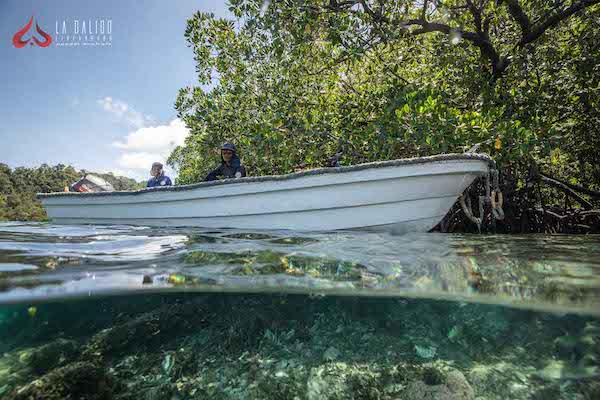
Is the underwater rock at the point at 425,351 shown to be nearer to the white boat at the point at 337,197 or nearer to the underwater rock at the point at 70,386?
the underwater rock at the point at 70,386

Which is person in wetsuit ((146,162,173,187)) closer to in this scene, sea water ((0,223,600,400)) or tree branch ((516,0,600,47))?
sea water ((0,223,600,400))

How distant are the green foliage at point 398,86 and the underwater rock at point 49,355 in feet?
16.2

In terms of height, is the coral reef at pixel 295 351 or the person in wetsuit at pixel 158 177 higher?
the person in wetsuit at pixel 158 177

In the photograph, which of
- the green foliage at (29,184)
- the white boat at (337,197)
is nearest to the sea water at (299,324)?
the white boat at (337,197)

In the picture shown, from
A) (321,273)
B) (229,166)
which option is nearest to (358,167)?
(321,273)

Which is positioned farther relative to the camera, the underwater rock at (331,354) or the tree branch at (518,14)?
the tree branch at (518,14)

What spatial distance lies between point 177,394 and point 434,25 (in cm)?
753

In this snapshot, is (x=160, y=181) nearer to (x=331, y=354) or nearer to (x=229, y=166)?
(x=229, y=166)

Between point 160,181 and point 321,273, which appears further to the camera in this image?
point 160,181

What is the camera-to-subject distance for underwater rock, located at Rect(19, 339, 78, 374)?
2082mm

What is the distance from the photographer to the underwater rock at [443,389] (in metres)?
1.88

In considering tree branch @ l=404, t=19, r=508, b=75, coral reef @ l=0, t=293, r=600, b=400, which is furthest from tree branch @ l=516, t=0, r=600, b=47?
coral reef @ l=0, t=293, r=600, b=400

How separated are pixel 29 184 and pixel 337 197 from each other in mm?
85544

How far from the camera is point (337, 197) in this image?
191 inches
